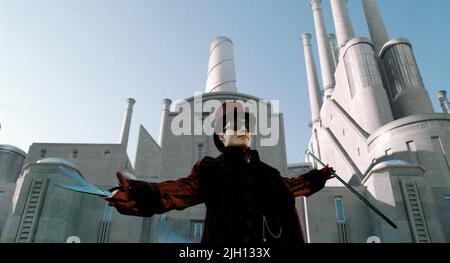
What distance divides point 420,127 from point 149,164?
22.2m

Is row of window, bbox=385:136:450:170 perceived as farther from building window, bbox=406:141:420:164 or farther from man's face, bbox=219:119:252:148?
man's face, bbox=219:119:252:148

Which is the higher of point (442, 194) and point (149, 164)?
point (149, 164)

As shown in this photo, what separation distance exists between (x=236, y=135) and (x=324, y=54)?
50048 millimetres

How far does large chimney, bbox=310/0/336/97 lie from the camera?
49.9m

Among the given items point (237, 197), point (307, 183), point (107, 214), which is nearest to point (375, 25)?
point (107, 214)

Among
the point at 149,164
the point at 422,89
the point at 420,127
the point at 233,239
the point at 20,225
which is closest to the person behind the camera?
the point at 233,239

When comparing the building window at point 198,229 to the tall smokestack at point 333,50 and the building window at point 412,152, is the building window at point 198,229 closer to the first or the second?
the building window at point 412,152

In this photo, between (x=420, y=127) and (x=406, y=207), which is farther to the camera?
(x=420, y=127)

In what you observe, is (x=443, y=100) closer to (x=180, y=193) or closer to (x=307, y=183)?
Result: (x=307, y=183)

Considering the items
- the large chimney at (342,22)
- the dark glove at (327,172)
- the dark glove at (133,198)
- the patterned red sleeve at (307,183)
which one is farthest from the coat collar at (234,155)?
the large chimney at (342,22)

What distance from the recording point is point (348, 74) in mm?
38219

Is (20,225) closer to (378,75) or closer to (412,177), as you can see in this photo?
(412,177)

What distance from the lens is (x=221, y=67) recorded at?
40281 millimetres
